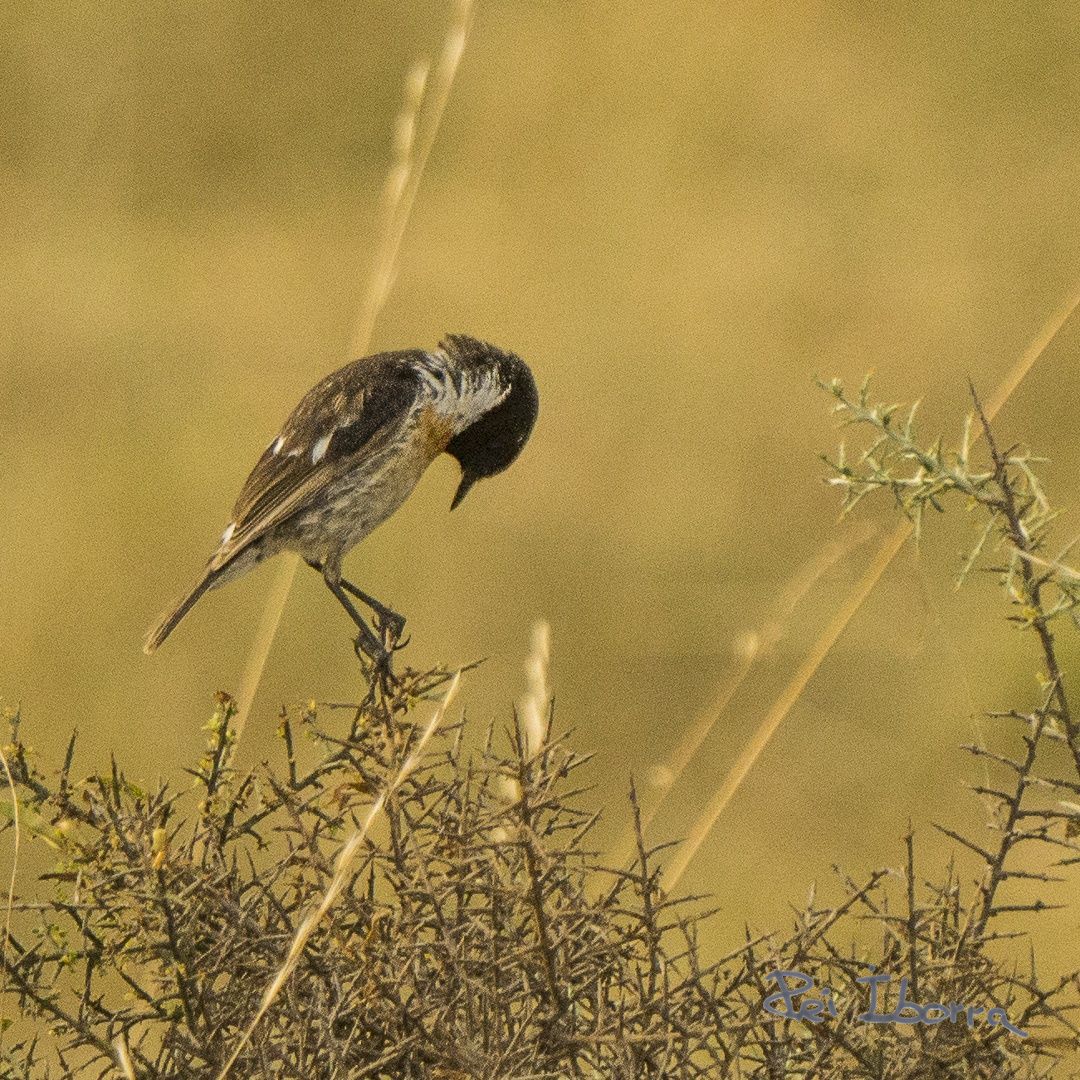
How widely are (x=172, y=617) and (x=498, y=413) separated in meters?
1.17

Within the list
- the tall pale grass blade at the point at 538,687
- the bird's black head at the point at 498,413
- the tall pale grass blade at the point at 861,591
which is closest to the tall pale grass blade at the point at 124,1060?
the tall pale grass blade at the point at 538,687

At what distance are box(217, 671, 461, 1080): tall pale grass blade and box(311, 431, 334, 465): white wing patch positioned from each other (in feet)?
8.94

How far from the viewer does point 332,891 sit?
7.62ft

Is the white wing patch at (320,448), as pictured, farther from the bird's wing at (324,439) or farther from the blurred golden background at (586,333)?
the blurred golden background at (586,333)

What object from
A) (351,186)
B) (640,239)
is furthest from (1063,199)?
(351,186)

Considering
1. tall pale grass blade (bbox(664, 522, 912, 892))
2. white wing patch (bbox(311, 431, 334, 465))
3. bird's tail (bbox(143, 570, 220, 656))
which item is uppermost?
white wing patch (bbox(311, 431, 334, 465))

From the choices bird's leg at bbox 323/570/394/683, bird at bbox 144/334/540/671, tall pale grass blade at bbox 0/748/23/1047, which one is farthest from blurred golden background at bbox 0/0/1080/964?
tall pale grass blade at bbox 0/748/23/1047

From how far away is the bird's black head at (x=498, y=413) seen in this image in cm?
557

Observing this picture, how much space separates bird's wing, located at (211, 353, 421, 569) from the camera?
508 centimetres

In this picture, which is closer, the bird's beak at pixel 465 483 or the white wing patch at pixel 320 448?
the white wing patch at pixel 320 448

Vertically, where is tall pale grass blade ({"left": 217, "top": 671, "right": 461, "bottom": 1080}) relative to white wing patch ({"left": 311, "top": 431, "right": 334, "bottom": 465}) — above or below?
below
